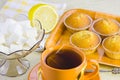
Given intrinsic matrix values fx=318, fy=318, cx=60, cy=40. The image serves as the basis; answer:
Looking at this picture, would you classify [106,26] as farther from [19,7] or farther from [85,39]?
[19,7]

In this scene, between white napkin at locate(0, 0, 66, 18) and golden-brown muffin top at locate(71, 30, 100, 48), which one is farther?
white napkin at locate(0, 0, 66, 18)

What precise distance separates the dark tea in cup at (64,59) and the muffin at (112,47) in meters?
0.20

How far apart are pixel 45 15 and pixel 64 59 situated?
0.34m

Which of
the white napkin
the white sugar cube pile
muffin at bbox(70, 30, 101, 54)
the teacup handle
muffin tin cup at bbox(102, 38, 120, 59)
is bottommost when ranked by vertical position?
the white napkin

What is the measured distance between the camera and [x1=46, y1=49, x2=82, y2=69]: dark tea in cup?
71 centimetres

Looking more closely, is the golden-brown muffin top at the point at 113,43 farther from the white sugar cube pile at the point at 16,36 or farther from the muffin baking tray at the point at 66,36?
the white sugar cube pile at the point at 16,36

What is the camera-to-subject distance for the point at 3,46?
2.72ft

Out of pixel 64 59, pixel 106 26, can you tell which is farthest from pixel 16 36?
pixel 106 26

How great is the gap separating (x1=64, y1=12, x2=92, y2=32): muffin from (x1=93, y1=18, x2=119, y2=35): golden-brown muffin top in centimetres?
3

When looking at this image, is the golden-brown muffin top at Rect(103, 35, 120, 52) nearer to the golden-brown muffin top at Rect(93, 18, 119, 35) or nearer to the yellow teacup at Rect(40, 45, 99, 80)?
the golden-brown muffin top at Rect(93, 18, 119, 35)

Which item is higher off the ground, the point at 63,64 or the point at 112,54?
the point at 63,64

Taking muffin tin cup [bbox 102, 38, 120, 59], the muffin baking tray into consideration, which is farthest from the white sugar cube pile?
muffin tin cup [bbox 102, 38, 120, 59]

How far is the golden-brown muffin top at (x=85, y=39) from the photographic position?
3.01 ft

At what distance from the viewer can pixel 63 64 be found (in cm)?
→ 71
